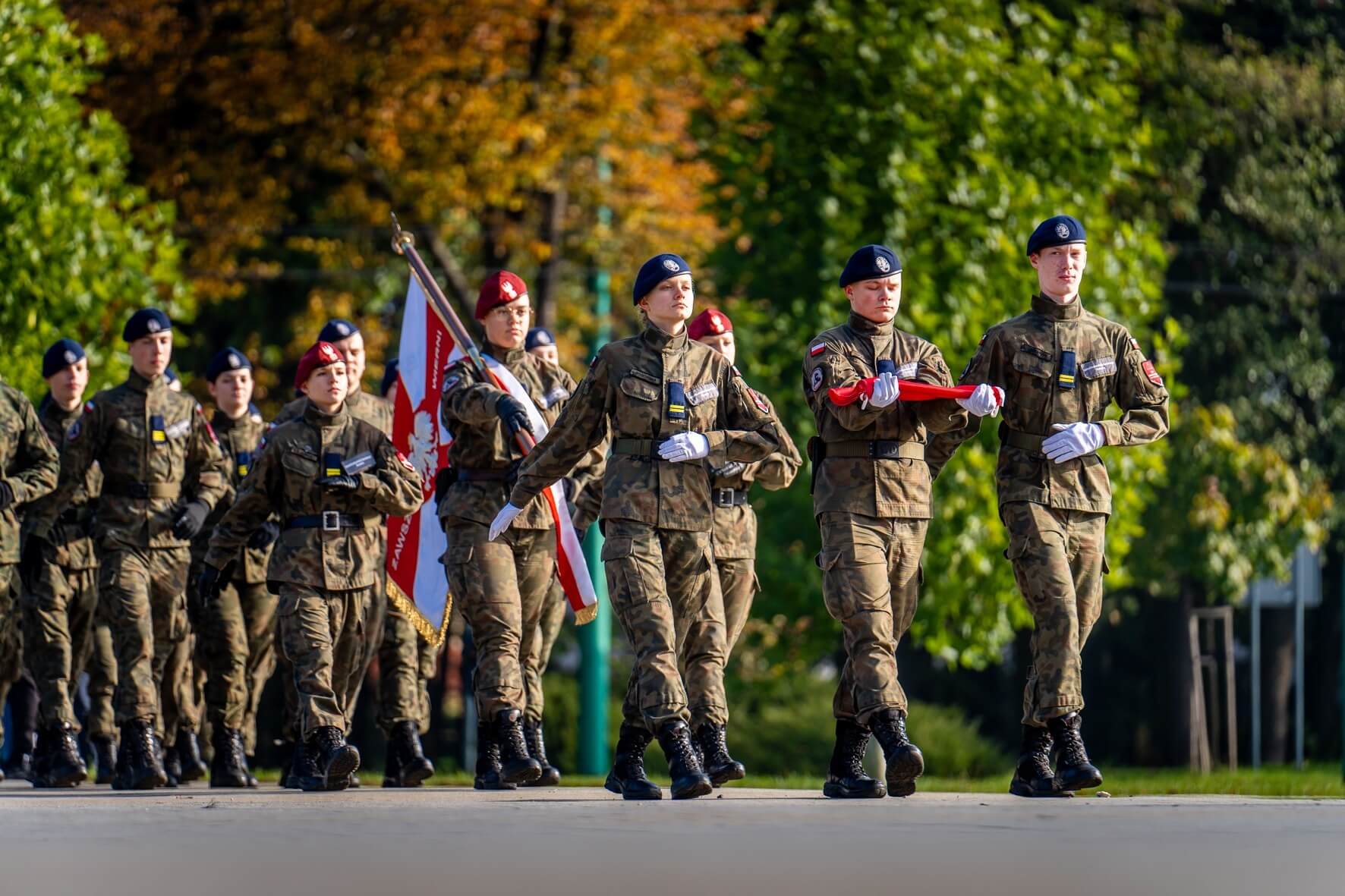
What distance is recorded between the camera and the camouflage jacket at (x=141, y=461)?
13.6m

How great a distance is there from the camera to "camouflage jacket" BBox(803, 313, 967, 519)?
10719 mm

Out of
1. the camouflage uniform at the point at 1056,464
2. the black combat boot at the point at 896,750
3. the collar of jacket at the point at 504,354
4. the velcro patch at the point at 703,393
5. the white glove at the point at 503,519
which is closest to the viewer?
the black combat boot at the point at 896,750

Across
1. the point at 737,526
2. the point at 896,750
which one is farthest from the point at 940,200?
the point at 896,750

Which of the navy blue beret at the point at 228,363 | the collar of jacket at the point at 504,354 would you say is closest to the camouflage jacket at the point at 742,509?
the collar of jacket at the point at 504,354

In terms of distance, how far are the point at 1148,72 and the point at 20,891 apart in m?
17.5

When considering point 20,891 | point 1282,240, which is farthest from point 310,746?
point 1282,240

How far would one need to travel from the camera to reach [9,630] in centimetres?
1397

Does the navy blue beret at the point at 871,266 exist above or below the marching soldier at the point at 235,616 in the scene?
above

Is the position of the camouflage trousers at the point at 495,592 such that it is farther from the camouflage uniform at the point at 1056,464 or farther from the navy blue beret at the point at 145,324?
the navy blue beret at the point at 145,324

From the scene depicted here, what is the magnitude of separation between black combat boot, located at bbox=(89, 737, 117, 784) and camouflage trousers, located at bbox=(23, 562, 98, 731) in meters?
0.17

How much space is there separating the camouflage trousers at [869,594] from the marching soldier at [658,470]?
0.51m

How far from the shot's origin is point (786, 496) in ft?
59.8

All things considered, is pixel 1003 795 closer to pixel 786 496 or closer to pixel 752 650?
pixel 786 496

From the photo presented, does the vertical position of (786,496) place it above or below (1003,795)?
above
